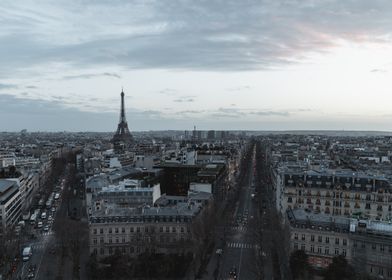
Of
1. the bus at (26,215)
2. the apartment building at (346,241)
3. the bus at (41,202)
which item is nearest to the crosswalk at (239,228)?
the apartment building at (346,241)

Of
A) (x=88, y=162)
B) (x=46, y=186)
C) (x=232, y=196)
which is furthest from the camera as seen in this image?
(x=88, y=162)

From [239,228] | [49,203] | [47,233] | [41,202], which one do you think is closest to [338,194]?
[239,228]

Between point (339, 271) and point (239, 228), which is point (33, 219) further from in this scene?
point (339, 271)

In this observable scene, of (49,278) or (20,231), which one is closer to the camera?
(49,278)

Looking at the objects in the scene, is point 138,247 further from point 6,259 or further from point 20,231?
point 20,231

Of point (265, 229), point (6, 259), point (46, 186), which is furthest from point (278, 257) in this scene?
point (46, 186)

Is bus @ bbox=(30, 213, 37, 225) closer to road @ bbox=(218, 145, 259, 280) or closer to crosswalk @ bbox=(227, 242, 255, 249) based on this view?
road @ bbox=(218, 145, 259, 280)

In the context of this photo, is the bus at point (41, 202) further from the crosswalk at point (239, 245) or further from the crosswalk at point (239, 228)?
the crosswalk at point (239, 245)
